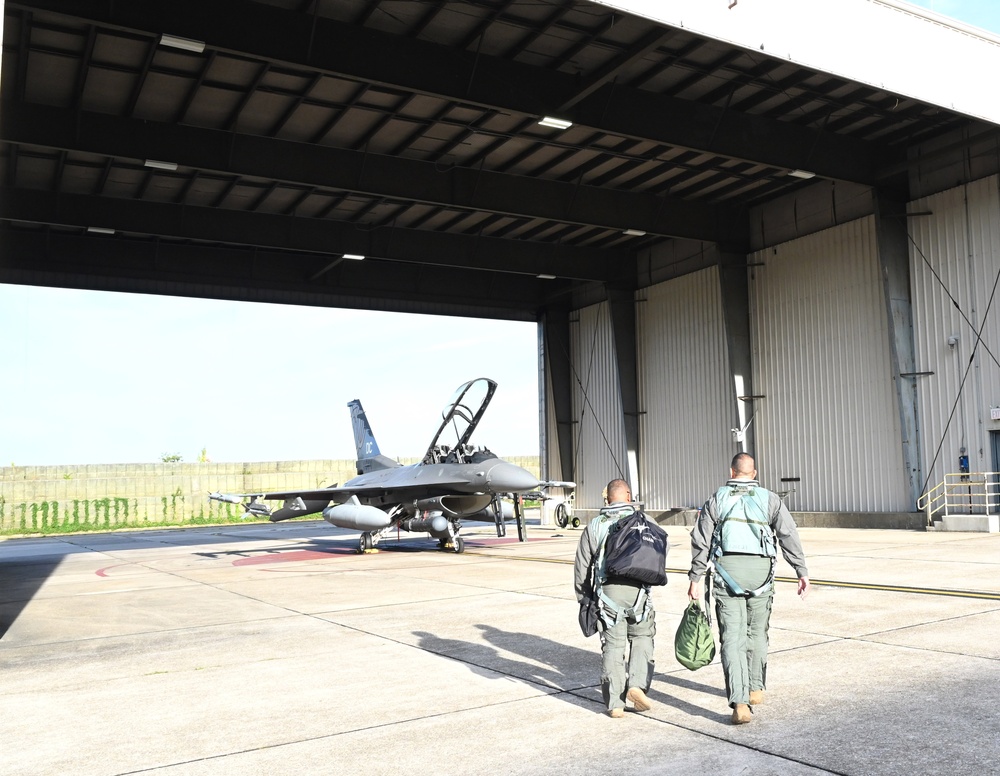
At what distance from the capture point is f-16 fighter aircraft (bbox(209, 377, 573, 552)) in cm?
2003

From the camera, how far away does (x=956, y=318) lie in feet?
75.5

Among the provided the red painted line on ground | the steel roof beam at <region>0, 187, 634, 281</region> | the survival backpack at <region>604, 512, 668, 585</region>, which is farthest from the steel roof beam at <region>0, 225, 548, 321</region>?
the survival backpack at <region>604, 512, 668, 585</region>

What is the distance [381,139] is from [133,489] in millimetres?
31653

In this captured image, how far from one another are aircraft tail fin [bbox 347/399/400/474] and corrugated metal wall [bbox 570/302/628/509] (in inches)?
422

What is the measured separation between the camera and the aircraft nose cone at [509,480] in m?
18.6

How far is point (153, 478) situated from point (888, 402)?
38.1 metres

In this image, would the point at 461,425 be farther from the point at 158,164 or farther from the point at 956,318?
the point at 956,318

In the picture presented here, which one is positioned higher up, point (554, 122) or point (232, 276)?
point (554, 122)

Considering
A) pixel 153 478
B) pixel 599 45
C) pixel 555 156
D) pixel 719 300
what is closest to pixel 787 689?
pixel 599 45

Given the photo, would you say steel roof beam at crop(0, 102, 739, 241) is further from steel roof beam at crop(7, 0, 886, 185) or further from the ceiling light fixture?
steel roof beam at crop(7, 0, 886, 185)

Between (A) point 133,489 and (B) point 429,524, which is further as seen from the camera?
(A) point 133,489

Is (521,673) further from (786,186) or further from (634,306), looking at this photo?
(634,306)

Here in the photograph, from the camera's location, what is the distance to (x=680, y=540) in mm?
23453

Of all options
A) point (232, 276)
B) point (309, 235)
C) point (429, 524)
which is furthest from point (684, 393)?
point (232, 276)
